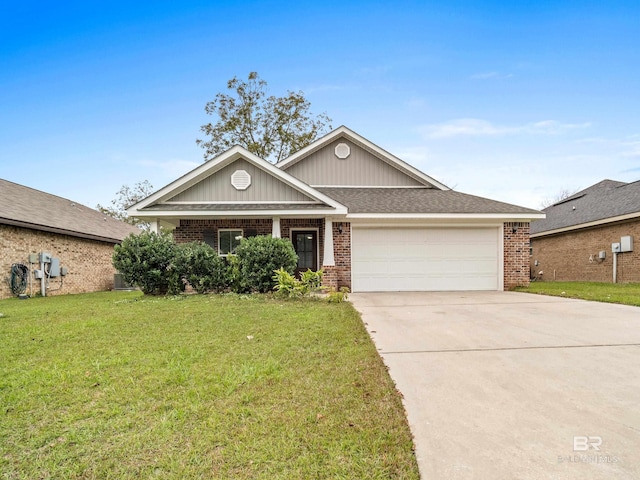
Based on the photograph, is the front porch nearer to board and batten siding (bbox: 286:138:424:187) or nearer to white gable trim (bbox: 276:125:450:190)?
board and batten siding (bbox: 286:138:424:187)

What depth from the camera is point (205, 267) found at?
10.1m

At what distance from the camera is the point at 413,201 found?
1228 centimetres

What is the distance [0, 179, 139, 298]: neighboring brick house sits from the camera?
11.4 m

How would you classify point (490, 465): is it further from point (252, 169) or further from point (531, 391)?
point (252, 169)

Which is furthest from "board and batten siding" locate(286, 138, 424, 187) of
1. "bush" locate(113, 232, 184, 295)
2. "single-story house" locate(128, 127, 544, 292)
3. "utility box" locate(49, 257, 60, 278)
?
"utility box" locate(49, 257, 60, 278)

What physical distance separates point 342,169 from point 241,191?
187 inches

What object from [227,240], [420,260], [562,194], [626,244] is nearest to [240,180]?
[227,240]

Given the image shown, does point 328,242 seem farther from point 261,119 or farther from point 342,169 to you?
point 261,119

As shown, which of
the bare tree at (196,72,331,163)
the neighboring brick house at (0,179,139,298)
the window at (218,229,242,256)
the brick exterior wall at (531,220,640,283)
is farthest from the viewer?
the bare tree at (196,72,331,163)

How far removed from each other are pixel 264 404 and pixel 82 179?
76.3 feet

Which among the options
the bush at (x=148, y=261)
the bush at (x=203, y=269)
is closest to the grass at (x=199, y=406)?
the bush at (x=148, y=261)

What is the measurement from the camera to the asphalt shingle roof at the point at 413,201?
37.1 ft

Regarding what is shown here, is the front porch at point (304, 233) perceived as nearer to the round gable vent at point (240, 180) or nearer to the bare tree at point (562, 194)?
the round gable vent at point (240, 180)

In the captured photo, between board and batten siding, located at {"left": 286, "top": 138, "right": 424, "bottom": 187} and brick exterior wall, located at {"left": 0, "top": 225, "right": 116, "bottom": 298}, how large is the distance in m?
9.19
